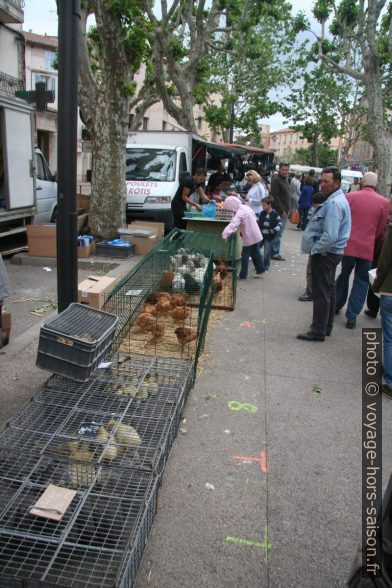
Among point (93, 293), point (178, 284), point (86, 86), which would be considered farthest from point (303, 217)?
point (93, 293)

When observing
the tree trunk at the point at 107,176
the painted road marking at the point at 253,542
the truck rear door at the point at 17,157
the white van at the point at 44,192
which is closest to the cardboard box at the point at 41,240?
the truck rear door at the point at 17,157

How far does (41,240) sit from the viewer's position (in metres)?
8.70

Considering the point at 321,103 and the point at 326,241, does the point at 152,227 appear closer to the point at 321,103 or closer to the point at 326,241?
the point at 326,241

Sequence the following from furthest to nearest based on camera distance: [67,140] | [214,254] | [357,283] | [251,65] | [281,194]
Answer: [251,65] < [281,194] < [214,254] < [357,283] < [67,140]

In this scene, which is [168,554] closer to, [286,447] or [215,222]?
[286,447]

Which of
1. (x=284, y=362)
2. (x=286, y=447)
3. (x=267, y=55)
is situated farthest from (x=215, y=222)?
(x=267, y=55)

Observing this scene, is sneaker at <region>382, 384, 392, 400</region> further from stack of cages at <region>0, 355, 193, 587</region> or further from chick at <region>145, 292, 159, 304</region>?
chick at <region>145, 292, 159, 304</region>

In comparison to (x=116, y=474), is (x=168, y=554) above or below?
below

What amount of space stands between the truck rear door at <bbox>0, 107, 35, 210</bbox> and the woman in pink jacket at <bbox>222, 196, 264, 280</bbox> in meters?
3.92

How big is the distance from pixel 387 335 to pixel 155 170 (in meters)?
9.01

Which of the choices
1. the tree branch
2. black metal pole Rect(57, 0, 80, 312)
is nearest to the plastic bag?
the tree branch

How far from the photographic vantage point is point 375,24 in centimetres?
1645

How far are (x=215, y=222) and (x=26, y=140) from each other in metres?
4.05

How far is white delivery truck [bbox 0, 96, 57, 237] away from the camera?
8578mm
